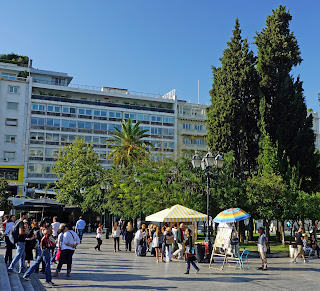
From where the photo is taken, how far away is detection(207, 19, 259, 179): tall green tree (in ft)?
104

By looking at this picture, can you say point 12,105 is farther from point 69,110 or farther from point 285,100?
point 285,100

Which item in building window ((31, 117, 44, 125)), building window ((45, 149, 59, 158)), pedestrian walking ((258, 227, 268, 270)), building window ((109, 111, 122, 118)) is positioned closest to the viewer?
pedestrian walking ((258, 227, 268, 270))

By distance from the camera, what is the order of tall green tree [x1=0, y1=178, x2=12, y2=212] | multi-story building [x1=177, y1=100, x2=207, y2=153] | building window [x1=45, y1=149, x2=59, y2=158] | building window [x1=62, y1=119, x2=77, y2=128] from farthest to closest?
A: multi-story building [x1=177, y1=100, x2=207, y2=153]
building window [x1=62, y1=119, x2=77, y2=128]
building window [x1=45, y1=149, x2=59, y2=158]
tall green tree [x1=0, y1=178, x2=12, y2=212]

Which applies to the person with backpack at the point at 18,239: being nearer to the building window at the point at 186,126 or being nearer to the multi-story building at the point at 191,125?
the multi-story building at the point at 191,125

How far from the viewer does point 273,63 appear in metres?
32.4

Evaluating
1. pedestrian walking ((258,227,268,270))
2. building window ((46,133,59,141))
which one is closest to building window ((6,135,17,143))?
building window ((46,133,59,141))

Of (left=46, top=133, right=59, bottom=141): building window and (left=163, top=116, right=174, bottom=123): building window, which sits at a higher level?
(left=163, top=116, right=174, bottom=123): building window

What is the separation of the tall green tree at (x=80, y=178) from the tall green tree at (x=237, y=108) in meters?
13.0

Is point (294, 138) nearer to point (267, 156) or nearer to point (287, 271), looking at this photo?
point (267, 156)

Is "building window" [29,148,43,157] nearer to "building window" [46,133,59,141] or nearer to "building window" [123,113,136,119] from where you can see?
"building window" [46,133,59,141]

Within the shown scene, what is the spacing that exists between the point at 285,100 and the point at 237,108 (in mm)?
3820

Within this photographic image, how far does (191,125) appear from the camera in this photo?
7188cm

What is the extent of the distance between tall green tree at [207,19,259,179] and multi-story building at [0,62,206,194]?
23.7 metres

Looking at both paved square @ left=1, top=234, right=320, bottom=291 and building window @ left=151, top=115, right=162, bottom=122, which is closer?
paved square @ left=1, top=234, right=320, bottom=291
